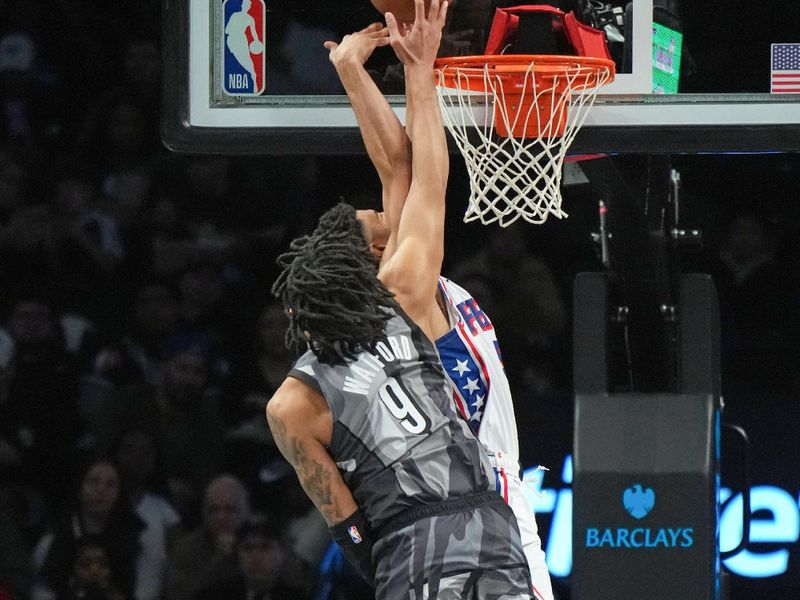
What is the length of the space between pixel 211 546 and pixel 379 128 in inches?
127

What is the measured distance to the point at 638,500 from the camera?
4.54m

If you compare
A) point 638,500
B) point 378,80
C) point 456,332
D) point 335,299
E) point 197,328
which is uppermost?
point 378,80

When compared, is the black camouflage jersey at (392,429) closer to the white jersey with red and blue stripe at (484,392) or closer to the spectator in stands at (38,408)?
the white jersey with red and blue stripe at (484,392)

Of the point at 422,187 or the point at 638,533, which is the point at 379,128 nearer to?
the point at 422,187

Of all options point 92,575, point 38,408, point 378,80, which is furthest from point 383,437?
point 38,408

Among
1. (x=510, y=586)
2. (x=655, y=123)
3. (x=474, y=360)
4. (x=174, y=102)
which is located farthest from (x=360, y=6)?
(x=510, y=586)

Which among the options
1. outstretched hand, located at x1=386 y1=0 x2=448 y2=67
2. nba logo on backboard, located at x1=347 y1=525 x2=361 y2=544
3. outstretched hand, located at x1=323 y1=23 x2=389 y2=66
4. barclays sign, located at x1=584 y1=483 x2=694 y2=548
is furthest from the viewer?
barclays sign, located at x1=584 y1=483 x2=694 y2=548

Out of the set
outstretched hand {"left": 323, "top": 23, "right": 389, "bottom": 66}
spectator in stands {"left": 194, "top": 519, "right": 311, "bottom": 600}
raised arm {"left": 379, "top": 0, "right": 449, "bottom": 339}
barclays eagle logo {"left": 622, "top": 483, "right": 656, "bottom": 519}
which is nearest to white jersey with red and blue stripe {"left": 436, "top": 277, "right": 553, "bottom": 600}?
raised arm {"left": 379, "top": 0, "right": 449, "bottom": 339}

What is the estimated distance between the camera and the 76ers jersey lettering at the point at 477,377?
3385mm

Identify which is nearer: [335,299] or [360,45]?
[335,299]

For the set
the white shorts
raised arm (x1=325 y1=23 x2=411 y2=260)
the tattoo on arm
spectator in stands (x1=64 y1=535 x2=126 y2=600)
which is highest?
raised arm (x1=325 y1=23 x2=411 y2=260)

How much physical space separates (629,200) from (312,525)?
2.58 m

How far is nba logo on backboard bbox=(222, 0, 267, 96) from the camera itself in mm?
3982

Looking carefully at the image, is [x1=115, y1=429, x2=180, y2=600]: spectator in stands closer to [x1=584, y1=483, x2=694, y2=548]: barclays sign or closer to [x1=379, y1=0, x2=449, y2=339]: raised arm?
[x1=584, y1=483, x2=694, y2=548]: barclays sign
